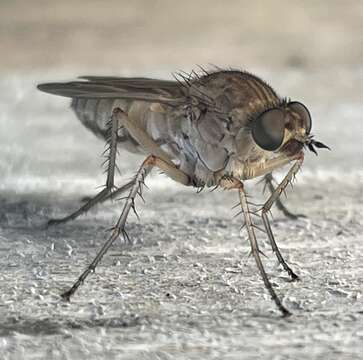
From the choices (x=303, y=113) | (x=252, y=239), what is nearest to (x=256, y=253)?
(x=252, y=239)

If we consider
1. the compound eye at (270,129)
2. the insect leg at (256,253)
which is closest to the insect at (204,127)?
the compound eye at (270,129)

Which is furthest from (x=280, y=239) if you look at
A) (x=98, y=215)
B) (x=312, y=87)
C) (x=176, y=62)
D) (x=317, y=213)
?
(x=176, y=62)

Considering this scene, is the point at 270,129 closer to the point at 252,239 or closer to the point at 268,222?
the point at 268,222

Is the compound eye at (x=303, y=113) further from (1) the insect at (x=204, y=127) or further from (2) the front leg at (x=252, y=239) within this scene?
(2) the front leg at (x=252, y=239)

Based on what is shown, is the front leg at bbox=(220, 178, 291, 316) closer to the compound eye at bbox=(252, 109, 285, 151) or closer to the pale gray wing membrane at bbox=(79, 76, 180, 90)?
the compound eye at bbox=(252, 109, 285, 151)

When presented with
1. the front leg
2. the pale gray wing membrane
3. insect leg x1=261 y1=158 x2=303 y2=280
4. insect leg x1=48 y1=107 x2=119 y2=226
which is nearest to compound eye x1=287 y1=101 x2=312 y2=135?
insect leg x1=261 y1=158 x2=303 y2=280

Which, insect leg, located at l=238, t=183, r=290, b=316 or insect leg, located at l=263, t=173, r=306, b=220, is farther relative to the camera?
insect leg, located at l=263, t=173, r=306, b=220

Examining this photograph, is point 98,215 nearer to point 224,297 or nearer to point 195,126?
point 195,126
